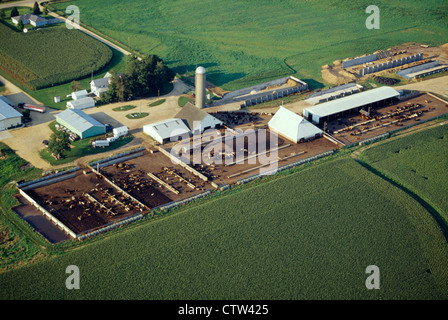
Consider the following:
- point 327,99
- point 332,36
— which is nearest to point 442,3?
point 332,36

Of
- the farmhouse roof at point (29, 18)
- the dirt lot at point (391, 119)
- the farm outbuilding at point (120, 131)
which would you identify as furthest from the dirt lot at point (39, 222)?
the farmhouse roof at point (29, 18)

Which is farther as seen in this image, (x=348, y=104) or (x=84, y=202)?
(x=348, y=104)

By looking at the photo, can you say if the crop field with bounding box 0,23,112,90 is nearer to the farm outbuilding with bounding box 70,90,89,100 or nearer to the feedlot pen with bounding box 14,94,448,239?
the farm outbuilding with bounding box 70,90,89,100

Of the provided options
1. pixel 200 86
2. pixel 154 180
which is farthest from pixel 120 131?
pixel 200 86

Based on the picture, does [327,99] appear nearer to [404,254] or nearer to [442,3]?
[404,254]

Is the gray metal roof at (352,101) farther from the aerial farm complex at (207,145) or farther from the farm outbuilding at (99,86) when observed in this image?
the farm outbuilding at (99,86)

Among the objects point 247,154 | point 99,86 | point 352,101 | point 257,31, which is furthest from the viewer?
point 257,31

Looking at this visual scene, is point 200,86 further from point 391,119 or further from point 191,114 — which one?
point 391,119

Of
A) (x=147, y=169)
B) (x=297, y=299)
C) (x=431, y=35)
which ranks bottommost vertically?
(x=297, y=299)
